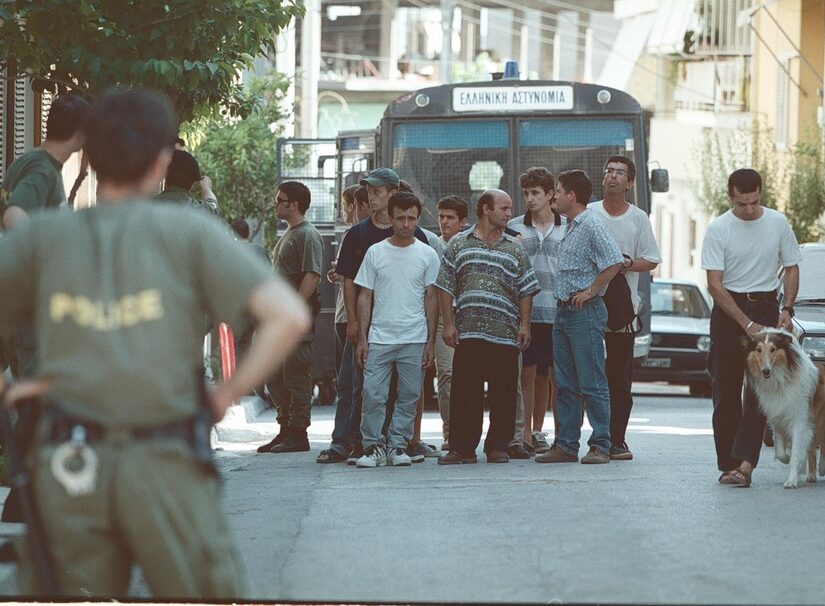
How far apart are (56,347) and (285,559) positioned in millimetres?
3829

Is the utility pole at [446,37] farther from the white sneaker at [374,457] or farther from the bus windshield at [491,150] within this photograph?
the white sneaker at [374,457]

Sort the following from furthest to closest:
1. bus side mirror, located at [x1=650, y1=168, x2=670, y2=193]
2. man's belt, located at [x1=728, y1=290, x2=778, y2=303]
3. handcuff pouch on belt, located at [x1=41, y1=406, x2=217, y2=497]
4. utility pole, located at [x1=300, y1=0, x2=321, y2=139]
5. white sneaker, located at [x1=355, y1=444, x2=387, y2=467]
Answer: utility pole, located at [x1=300, y1=0, x2=321, y2=139], bus side mirror, located at [x1=650, y1=168, x2=670, y2=193], white sneaker, located at [x1=355, y1=444, x2=387, y2=467], man's belt, located at [x1=728, y1=290, x2=778, y2=303], handcuff pouch on belt, located at [x1=41, y1=406, x2=217, y2=497]

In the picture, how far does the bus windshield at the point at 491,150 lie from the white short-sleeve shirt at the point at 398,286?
581cm

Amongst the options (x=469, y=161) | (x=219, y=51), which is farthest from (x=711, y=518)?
(x=469, y=161)

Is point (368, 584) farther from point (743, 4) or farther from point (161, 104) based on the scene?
point (743, 4)

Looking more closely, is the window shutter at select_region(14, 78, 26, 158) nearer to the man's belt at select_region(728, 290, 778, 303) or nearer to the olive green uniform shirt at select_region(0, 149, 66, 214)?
the man's belt at select_region(728, 290, 778, 303)

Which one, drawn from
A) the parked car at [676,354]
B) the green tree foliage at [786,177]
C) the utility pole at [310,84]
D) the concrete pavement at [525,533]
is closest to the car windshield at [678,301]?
the parked car at [676,354]

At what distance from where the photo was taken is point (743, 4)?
1577 inches

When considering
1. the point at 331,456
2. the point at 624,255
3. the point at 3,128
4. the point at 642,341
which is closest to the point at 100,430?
the point at 624,255

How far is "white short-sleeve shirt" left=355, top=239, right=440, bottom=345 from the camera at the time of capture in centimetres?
1127

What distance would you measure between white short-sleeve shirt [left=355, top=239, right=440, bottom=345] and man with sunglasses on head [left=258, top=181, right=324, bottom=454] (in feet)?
4.08

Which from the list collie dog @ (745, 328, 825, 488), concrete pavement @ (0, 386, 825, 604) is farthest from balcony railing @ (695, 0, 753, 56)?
collie dog @ (745, 328, 825, 488)

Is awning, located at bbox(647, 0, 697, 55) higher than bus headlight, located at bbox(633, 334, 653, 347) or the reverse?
higher

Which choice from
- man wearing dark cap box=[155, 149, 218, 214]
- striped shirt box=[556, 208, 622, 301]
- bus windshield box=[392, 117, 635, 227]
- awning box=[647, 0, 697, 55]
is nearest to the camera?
man wearing dark cap box=[155, 149, 218, 214]
